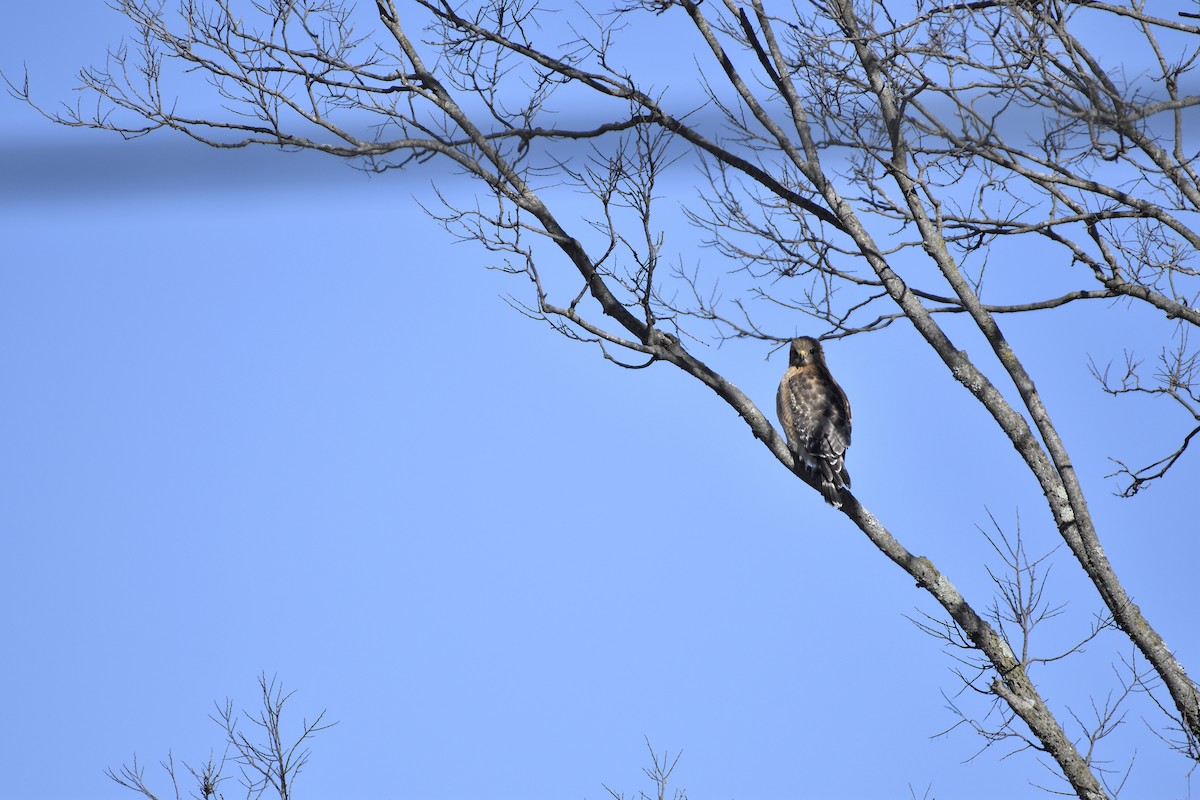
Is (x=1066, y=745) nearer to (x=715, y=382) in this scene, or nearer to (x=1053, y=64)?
(x=715, y=382)

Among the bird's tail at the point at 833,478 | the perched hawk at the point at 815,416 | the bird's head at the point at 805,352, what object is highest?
the bird's head at the point at 805,352

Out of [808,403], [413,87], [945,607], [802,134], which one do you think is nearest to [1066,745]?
[945,607]

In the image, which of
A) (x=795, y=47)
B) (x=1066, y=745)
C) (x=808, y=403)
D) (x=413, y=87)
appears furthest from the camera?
(x=808, y=403)

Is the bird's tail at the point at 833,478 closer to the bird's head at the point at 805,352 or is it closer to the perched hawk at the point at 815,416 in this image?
the perched hawk at the point at 815,416

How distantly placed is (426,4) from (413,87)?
922 mm

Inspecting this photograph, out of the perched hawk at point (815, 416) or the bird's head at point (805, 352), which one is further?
the bird's head at point (805, 352)

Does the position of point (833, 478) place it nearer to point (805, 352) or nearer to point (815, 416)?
point (815, 416)

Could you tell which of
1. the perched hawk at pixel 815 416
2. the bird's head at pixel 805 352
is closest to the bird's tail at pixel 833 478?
the perched hawk at pixel 815 416

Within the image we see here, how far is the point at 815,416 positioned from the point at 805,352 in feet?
3.52

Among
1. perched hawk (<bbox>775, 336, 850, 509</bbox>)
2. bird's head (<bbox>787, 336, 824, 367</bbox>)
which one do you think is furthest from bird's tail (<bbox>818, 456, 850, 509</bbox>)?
bird's head (<bbox>787, 336, 824, 367</bbox>)

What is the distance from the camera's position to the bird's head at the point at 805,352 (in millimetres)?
9312

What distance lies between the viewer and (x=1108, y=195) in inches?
282

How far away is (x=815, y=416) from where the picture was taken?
27.4 ft

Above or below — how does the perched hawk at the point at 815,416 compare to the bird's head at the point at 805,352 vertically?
below
